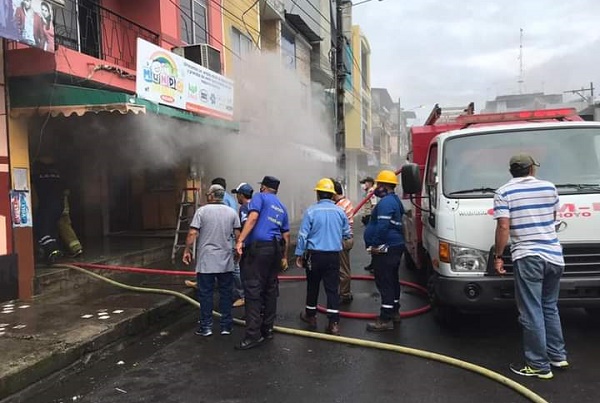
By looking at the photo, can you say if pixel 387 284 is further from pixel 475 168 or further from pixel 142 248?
pixel 142 248

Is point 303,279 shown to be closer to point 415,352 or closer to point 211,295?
point 211,295

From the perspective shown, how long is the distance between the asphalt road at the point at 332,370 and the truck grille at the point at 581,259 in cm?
78

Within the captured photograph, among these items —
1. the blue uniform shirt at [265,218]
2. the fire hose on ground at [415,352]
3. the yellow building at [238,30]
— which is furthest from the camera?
the yellow building at [238,30]

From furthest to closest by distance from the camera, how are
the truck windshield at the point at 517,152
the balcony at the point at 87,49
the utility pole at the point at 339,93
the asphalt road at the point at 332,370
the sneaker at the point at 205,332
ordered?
the utility pole at the point at 339,93, the balcony at the point at 87,49, the sneaker at the point at 205,332, the truck windshield at the point at 517,152, the asphalt road at the point at 332,370

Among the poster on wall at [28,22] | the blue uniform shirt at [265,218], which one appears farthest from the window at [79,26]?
the blue uniform shirt at [265,218]

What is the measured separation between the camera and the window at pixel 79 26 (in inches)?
338

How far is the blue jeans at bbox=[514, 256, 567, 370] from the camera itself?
432 cm

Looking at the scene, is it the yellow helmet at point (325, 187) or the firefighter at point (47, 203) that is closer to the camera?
the yellow helmet at point (325, 187)

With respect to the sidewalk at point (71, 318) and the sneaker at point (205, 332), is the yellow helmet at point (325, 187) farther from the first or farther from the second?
the sidewalk at point (71, 318)

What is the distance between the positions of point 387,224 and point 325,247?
72 centimetres

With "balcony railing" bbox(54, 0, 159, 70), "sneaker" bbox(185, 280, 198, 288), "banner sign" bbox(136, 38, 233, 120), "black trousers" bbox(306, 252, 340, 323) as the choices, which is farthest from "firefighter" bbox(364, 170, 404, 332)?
"balcony railing" bbox(54, 0, 159, 70)

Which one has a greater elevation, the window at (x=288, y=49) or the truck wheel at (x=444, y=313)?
the window at (x=288, y=49)

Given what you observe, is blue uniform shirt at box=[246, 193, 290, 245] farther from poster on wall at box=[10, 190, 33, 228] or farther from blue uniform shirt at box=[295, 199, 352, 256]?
poster on wall at box=[10, 190, 33, 228]

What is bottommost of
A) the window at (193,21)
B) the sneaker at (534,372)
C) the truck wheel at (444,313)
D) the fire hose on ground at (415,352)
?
the sneaker at (534,372)
